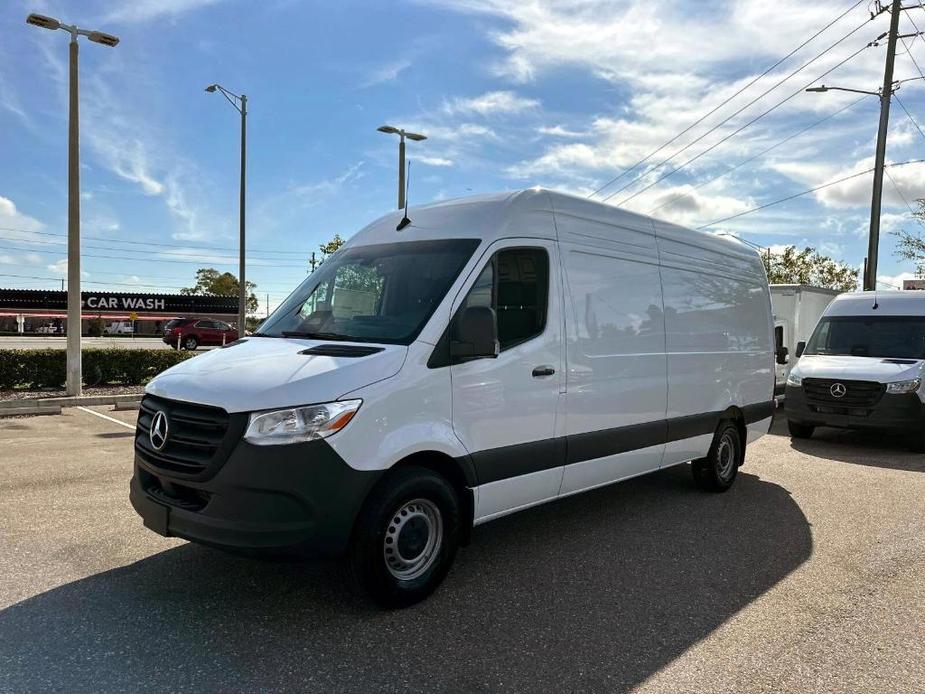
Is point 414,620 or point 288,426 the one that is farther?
point 414,620

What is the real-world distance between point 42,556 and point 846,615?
522 cm

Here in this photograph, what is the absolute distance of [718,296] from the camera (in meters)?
7.11

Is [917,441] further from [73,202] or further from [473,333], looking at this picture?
[73,202]

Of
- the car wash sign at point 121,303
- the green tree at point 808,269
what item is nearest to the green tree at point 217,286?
the car wash sign at point 121,303

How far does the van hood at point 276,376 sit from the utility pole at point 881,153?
2135cm

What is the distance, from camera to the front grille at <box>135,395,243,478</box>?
3.59 m

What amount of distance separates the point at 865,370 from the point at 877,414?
697 millimetres

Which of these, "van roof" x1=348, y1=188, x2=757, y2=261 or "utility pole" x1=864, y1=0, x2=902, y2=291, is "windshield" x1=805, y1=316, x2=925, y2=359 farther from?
"utility pole" x1=864, y1=0, x2=902, y2=291

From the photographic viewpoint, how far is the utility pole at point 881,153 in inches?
830

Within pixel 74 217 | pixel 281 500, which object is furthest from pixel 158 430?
pixel 74 217

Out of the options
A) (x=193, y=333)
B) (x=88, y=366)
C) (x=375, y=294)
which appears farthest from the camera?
(x=193, y=333)

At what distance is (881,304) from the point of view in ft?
37.3

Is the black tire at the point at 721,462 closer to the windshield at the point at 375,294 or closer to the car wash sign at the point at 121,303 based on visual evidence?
the windshield at the point at 375,294

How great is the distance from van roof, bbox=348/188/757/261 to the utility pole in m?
19.1
